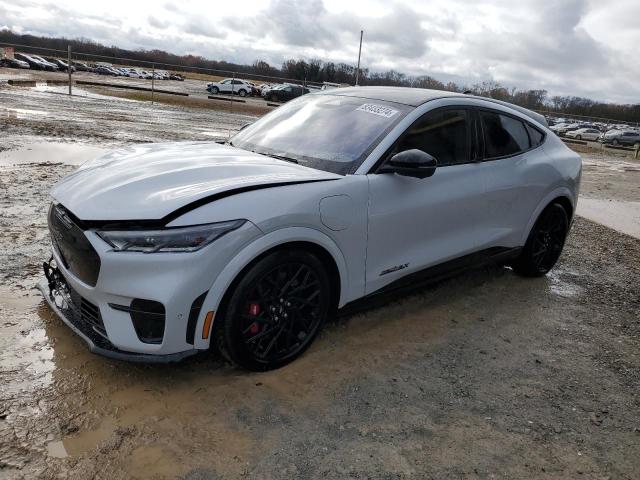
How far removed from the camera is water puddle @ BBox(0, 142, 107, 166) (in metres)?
8.48

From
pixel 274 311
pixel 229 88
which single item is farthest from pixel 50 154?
pixel 229 88

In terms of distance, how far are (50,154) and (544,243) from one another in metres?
8.17

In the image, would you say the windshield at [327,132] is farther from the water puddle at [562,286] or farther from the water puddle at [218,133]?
the water puddle at [218,133]

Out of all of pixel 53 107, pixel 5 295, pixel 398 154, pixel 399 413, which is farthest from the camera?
pixel 53 107

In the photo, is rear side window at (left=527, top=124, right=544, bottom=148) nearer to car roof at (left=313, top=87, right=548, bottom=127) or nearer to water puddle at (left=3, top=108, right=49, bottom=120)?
car roof at (left=313, top=87, right=548, bottom=127)

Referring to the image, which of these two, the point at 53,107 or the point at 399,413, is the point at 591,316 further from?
the point at 53,107

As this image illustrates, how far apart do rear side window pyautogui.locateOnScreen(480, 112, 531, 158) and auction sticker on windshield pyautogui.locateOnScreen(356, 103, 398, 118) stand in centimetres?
96

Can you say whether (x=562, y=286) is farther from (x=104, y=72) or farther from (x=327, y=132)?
(x=104, y=72)

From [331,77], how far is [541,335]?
62.3 metres

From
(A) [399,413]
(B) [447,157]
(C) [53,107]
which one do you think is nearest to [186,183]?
(A) [399,413]

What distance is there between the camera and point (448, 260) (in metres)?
4.03

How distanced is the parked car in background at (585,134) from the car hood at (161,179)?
149ft

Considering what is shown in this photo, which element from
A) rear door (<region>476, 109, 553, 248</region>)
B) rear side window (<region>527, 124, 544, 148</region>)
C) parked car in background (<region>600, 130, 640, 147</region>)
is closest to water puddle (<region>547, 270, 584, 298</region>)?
rear door (<region>476, 109, 553, 248</region>)

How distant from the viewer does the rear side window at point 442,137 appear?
12.2ft
